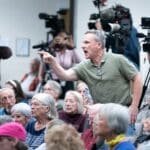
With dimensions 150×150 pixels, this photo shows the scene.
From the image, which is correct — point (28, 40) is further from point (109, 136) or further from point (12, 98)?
point (109, 136)

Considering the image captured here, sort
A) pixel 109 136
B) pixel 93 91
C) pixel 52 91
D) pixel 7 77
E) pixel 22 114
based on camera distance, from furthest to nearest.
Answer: pixel 7 77 → pixel 52 91 → pixel 22 114 → pixel 93 91 → pixel 109 136

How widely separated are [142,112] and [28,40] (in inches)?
220

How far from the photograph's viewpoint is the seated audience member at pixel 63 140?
13.1ft

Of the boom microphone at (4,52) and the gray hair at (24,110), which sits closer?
the gray hair at (24,110)

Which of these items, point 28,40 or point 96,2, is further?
point 28,40

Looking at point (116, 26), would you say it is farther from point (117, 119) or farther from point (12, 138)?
point (12, 138)

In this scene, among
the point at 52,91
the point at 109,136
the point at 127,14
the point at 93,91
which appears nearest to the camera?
the point at 109,136

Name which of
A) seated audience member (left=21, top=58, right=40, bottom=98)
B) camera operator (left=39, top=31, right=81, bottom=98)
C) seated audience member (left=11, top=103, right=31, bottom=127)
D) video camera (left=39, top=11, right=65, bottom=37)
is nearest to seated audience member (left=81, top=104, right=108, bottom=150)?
seated audience member (left=11, top=103, right=31, bottom=127)

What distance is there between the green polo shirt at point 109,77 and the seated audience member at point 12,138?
1.38 metres

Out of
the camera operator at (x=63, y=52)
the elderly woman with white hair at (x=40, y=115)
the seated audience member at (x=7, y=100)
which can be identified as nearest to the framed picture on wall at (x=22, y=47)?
the camera operator at (x=63, y=52)

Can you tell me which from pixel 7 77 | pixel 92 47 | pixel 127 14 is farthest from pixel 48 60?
pixel 7 77

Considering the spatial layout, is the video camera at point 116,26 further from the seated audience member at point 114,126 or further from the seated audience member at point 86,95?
the seated audience member at point 114,126

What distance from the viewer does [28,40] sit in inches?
445

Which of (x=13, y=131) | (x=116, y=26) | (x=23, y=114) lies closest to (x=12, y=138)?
(x=13, y=131)
